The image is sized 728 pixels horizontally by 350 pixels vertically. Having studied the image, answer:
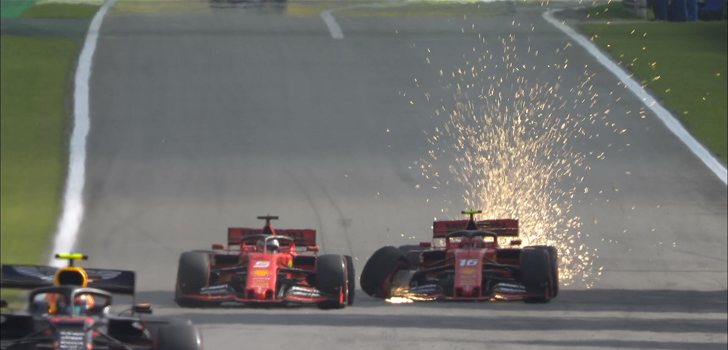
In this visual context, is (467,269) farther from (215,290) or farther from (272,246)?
(215,290)

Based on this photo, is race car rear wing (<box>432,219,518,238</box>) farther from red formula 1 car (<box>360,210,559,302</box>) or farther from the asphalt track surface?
the asphalt track surface

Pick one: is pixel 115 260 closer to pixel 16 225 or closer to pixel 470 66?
pixel 16 225

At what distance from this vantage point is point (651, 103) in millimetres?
31109

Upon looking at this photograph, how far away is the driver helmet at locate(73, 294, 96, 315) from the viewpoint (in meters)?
13.4

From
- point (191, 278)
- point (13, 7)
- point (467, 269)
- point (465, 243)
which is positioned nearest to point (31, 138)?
point (13, 7)

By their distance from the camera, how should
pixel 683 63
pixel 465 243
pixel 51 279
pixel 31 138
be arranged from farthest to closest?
1. pixel 683 63
2. pixel 31 138
3. pixel 465 243
4. pixel 51 279

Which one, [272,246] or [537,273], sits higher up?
[272,246]

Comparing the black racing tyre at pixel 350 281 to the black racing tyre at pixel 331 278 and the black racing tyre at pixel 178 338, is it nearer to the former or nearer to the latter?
the black racing tyre at pixel 331 278

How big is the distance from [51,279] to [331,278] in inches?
171

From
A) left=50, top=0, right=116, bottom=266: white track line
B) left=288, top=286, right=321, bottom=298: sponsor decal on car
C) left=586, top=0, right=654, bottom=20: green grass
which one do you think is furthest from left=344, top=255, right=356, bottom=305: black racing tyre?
left=586, top=0, right=654, bottom=20: green grass

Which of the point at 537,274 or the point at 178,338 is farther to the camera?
the point at 537,274

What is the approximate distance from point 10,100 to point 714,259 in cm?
1425

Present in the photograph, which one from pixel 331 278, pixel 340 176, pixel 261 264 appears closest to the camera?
pixel 331 278

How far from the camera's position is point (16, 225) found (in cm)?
2342
